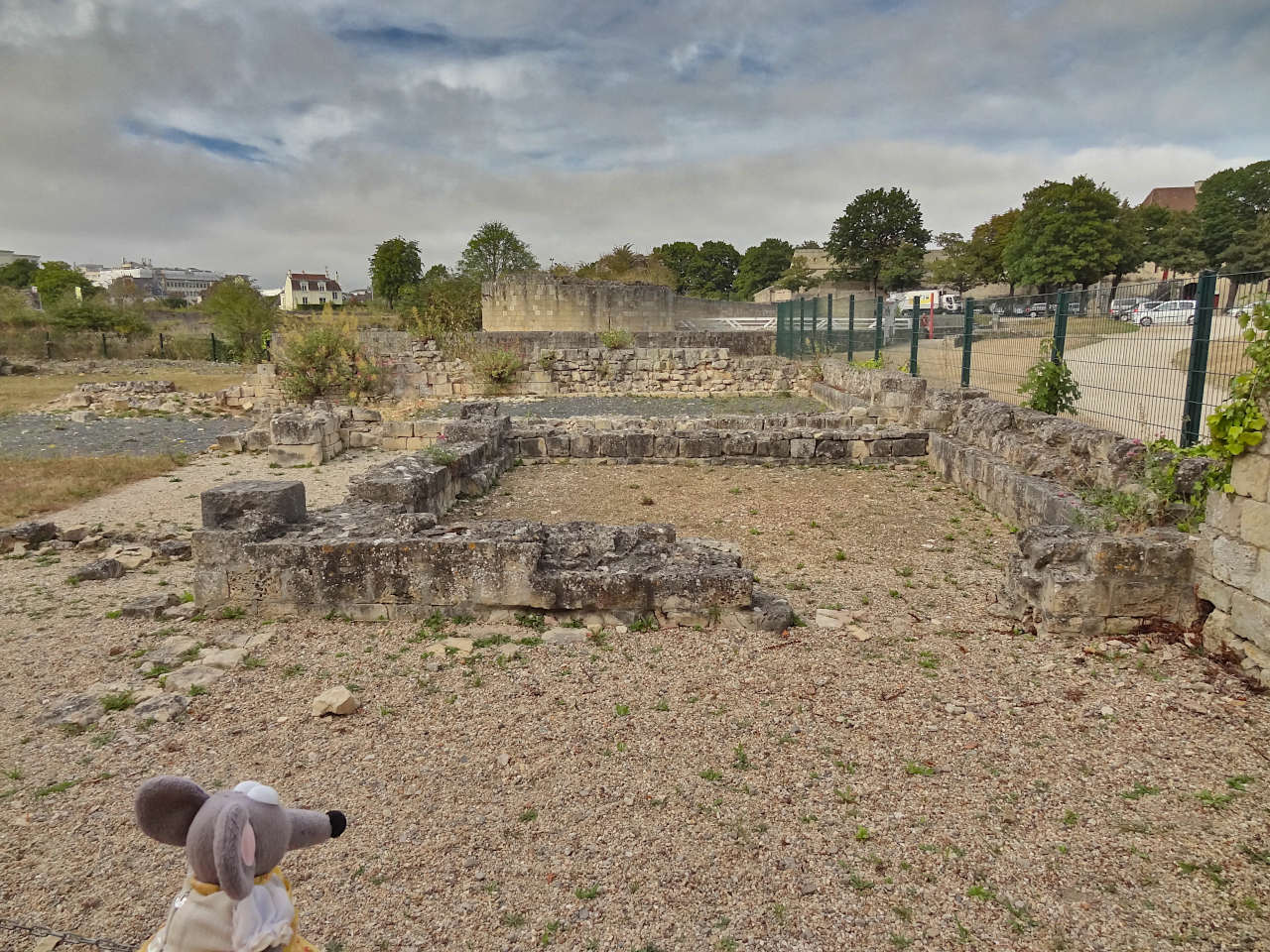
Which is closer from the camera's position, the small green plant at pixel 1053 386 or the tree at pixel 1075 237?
the small green plant at pixel 1053 386

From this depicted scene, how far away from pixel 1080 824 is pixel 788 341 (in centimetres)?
2005

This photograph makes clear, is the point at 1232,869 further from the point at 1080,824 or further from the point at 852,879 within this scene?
the point at 852,879

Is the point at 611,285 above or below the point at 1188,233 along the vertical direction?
below

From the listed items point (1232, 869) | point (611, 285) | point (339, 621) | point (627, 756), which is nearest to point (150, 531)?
point (339, 621)

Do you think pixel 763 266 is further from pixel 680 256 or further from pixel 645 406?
pixel 645 406

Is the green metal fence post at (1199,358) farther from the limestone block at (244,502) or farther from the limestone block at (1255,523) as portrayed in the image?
the limestone block at (244,502)

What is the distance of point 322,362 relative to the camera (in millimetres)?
16406

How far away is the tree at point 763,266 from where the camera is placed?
79.4 m

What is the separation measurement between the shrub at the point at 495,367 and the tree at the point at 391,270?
121ft

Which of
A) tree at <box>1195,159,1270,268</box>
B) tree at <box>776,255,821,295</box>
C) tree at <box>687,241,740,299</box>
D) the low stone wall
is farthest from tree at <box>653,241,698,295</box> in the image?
the low stone wall

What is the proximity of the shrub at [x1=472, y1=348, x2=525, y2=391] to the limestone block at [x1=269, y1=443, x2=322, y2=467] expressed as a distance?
348 inches

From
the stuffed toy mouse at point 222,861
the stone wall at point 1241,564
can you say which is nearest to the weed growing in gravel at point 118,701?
the stuffed toy mouse at point 222,861

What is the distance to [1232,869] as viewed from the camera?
262 centimetres

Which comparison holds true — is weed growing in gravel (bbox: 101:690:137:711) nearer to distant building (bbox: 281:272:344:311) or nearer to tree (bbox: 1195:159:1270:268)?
tree (bbox: 1195:159:1270:268)
